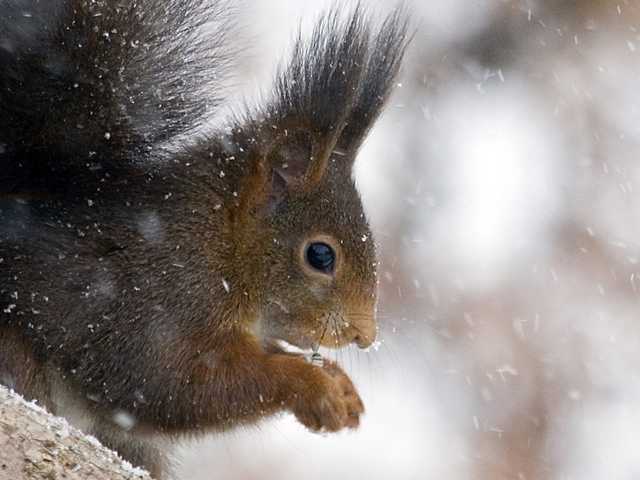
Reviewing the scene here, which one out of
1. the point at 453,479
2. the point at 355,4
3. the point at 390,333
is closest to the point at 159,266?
the point at 355,4

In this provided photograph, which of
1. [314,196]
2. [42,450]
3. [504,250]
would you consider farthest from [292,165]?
[504,250]

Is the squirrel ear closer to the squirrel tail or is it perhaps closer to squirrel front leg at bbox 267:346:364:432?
the squirrel tail

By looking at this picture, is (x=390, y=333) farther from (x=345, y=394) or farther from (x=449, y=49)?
(x=449, y=49)

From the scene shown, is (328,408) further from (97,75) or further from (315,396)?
(97,75)

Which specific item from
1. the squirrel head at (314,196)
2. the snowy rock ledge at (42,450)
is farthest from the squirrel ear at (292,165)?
the snowy rock ledge at (42,450)

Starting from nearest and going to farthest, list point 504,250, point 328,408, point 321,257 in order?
point 328,408 < point 321,257 < point 504,250

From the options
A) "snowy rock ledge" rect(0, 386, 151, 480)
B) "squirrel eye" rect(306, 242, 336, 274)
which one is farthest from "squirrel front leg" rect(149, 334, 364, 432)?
"snowy rock ledge" rect(0, 386, 151, 480)
